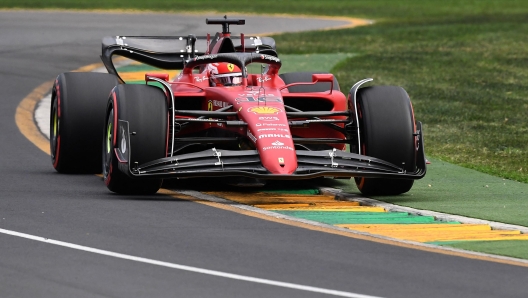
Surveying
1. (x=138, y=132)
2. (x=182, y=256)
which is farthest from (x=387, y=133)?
(x=182, y=256)

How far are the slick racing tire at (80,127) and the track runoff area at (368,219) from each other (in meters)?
1.57

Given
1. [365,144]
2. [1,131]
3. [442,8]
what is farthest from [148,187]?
[442,8]

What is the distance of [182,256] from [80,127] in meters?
4.42

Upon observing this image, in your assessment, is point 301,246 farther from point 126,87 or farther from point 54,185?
point 54,185

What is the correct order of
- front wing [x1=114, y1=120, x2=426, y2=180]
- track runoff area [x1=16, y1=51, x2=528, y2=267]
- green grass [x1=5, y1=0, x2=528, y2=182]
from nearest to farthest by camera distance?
1. track runoff area [x1=16, y1=51, x2=528, y2=267]
2. front wing [x1=114, y1=120, x2=426, y2=180]
3. green grass [x1=5, y1=0, x2=528, y2=182]

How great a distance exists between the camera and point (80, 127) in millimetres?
12383

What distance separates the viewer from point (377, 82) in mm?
22719

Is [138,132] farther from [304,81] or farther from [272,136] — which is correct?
[304,81]

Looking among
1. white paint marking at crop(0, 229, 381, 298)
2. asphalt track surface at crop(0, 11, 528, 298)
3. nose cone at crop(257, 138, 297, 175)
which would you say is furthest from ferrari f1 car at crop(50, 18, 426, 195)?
white paint marking at crop(0, 229, 381, 298)

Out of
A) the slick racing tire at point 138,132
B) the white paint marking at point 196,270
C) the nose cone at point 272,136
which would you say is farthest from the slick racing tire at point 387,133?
the white paint marking at point 196,270

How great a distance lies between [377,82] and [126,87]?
485 inches

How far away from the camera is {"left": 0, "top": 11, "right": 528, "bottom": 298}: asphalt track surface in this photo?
7430mm

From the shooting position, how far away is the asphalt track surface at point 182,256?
24.4 feet

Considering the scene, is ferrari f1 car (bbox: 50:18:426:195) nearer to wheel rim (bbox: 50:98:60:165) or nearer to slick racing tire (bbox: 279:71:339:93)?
wheel rim (bbox: 50:98:60:165)
